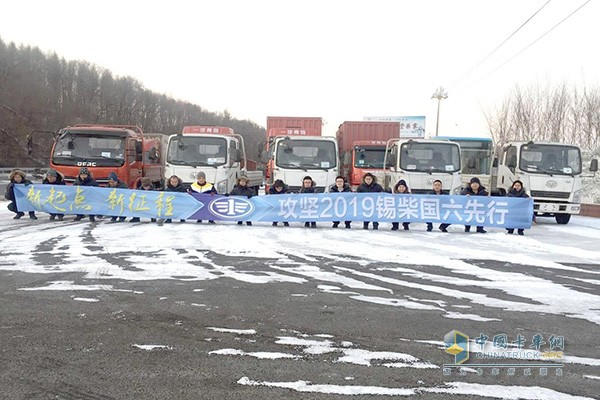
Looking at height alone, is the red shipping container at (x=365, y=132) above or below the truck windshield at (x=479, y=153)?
above

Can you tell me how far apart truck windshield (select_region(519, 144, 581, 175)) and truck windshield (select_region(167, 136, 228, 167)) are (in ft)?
31.4

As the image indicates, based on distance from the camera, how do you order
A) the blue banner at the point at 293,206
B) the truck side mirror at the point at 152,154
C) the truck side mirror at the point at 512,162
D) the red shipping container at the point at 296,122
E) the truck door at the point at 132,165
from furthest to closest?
the red shipping container at the point at 296,122
the truck side mirror at the point at 152,154
the truck side mirror at the point at 512,162
the truck door at the point at 132,165
the blue banner at the point at 293,206

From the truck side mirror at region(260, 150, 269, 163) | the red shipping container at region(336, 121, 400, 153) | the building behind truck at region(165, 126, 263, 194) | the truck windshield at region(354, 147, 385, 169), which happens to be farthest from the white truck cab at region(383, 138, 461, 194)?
the building behind truck at region(165, 126, 263, 194)

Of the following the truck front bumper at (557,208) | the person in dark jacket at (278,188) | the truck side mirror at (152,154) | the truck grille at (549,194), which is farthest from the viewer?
the truck side mirror at (152,154)

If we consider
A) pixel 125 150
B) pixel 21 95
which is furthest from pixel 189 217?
pixel 21 95

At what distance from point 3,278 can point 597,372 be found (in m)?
6.80

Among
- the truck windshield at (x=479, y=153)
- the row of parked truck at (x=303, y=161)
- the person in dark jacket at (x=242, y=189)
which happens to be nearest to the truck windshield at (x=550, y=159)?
the row of parked truck at (x=303, y=161)

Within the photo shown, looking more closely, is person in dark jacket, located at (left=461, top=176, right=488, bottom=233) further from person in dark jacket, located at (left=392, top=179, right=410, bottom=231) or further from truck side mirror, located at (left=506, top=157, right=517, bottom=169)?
truck side mirror, located at (left=506, top=157, right=517, bottom=169)

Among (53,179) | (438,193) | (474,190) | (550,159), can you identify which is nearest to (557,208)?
(550,159)

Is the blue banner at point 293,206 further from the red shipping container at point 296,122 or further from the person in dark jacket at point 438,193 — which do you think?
the red shipping container at point 296,122

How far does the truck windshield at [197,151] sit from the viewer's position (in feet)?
A: 50.0

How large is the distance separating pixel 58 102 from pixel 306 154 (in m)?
58.8

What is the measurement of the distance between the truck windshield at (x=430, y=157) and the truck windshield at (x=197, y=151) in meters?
5.50

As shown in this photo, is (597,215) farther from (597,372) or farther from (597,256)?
(597,372)
